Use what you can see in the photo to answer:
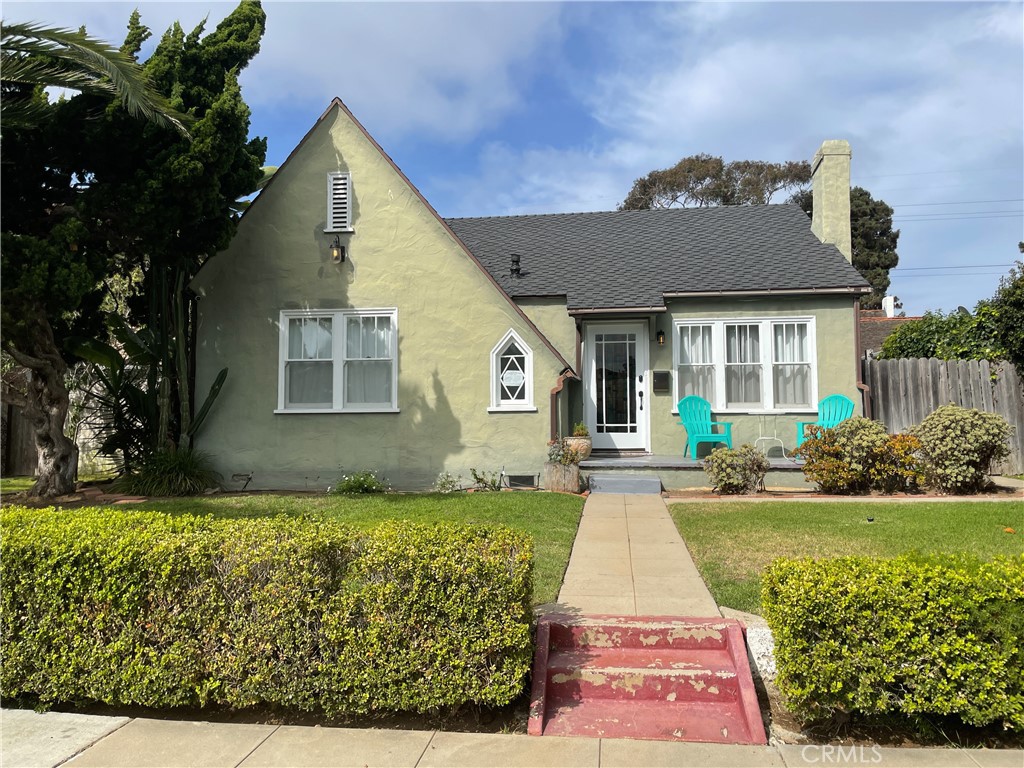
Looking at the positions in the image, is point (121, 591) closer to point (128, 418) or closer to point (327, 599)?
point (327, 599)

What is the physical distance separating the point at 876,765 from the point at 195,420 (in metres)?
11.3

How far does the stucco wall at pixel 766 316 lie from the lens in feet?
42.5

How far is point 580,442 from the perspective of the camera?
12.2m

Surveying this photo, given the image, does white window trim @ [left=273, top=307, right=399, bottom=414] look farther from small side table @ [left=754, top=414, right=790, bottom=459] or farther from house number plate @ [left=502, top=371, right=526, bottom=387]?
small side table @ [left=754, top=414, right=790, bottom=459]

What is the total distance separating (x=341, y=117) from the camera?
39.4ft

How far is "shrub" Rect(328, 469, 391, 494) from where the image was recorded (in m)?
11.4

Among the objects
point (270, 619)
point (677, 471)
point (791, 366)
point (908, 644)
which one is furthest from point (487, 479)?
point (908, 644)

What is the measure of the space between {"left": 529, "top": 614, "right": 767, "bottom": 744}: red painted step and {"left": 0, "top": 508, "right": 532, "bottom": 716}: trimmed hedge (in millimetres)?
349

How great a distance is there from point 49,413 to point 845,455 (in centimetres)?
1231

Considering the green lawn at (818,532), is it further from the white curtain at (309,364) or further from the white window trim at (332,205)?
the white window trim at (332,205)

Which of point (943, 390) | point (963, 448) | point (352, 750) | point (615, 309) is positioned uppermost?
point (615, 309)

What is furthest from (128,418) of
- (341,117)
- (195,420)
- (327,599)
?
(327,599)

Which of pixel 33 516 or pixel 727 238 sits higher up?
pixel 727 238

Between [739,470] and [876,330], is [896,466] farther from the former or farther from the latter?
[876,330]
